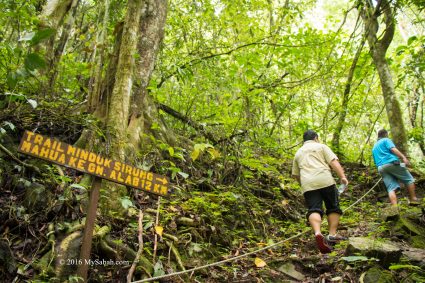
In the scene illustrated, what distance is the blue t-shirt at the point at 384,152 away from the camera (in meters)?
7.36

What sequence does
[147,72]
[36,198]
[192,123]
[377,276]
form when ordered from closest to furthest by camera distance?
[36,198] < [377,276] < [147,72] < [192,123]

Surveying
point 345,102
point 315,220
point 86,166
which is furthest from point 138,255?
point 345,102

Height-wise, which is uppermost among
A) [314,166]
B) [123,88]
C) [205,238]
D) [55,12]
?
[55,12]

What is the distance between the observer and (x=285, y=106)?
31.0ft

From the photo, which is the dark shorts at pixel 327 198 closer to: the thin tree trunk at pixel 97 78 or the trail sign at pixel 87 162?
the trail sign at pixel 87 162

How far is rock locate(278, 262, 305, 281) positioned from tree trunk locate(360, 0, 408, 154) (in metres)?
5.61

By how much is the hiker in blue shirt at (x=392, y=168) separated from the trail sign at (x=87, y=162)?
5.73 metres

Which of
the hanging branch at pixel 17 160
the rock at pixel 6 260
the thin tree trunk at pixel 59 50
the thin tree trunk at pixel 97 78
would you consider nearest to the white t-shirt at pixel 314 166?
the thin tree trunk at pixel 97 78

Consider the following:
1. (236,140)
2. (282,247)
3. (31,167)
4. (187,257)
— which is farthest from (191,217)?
(236,140)

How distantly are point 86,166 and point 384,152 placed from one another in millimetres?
6489

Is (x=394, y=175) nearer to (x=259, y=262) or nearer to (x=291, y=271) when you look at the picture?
(x=291, y=271)

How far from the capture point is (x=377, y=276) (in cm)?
381

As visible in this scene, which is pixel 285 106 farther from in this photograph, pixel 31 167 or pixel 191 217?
pixel 31 167

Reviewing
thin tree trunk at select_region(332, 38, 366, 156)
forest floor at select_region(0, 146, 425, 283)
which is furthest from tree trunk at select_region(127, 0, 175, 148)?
thin tree trunk at select_region(332, 38, 366, 156)
